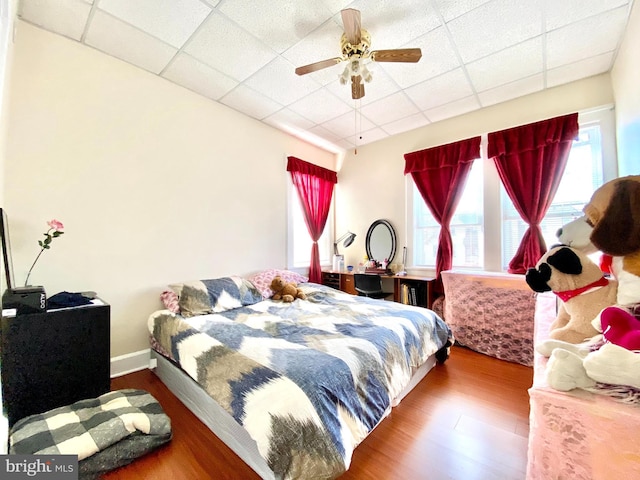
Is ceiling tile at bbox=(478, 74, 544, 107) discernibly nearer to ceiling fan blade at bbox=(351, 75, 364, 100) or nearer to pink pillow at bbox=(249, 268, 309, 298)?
ceiling fan blade at bbox=(351, 75, 364, 100)

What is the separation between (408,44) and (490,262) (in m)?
2.54

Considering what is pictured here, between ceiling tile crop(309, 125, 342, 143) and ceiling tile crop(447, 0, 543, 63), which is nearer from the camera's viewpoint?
ceiling tile crop(447, 0, 543, 63)

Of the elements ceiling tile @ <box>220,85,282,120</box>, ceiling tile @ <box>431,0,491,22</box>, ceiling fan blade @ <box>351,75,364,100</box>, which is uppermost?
ceiling tile @ <box>220,85,282,120</box>

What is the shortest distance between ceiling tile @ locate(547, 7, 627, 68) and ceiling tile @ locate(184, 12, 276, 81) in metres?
2.41

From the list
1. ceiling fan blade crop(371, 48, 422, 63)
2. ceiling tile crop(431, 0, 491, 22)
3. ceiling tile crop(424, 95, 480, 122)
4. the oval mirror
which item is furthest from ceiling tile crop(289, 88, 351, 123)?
the oval mirror

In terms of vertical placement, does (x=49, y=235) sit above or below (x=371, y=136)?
below

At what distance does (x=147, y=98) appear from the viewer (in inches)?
99.5

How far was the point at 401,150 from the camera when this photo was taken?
389 centimetres

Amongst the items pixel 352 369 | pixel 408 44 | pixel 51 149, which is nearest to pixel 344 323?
pixel 352 369

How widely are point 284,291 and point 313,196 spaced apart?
1825mm

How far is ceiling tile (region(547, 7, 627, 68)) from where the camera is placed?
1.91m

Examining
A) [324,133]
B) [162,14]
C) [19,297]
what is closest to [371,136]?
[324,133]

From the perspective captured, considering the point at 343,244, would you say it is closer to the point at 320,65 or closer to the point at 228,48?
the point at 320,65

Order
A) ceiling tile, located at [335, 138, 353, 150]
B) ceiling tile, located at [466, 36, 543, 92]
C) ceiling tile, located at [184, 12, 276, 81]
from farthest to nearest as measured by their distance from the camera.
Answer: ceiling tile, located at [335, 138, 353, 150] < ceiling tile, located at [466, 36, 543, 92] < ceiling tile, located at [184, 12, 276, 81]
